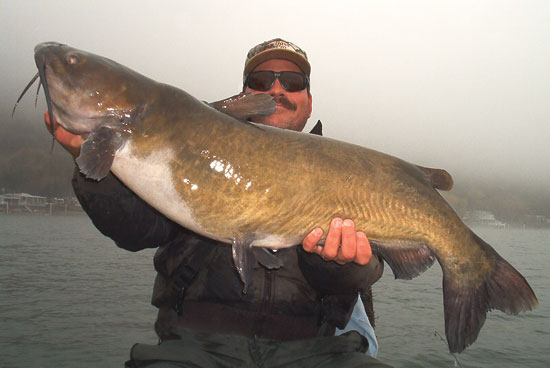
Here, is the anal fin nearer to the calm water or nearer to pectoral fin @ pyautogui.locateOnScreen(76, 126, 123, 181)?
pectoral fin @ pyautogui.locateOnScreen(76, 126, 123, 181)

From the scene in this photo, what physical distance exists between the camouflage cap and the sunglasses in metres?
0.15

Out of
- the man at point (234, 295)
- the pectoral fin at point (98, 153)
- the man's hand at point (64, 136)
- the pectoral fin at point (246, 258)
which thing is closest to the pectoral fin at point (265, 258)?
the pectoral fin at point (246, 258)

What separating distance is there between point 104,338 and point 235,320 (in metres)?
7.16

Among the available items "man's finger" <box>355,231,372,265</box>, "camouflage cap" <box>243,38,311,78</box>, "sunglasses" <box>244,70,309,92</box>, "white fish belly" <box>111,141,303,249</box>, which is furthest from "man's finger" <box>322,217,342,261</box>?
"camouflage cap" <box>243,38,311,78</box>

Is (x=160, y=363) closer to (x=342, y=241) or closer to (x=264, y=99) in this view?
(x=342, y=241)

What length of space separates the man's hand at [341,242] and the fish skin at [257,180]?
0.05 meters

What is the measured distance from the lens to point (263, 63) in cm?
455

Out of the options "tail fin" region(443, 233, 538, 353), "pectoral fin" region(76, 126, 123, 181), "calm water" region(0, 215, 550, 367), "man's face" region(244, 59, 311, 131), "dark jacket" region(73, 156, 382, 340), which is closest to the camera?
"pectoral fin" region(76, 126, 123, 181)

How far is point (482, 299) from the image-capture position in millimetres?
2611

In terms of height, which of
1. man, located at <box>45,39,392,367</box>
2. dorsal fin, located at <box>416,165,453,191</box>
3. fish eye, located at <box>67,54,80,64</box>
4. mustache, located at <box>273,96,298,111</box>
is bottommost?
man, located at <box>45,39,392,367</box>

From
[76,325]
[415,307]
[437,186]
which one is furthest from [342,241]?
[415,307]

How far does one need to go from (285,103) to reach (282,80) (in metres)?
0.28

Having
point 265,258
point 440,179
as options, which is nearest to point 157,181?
point 265,258

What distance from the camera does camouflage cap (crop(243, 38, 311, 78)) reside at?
445cm
